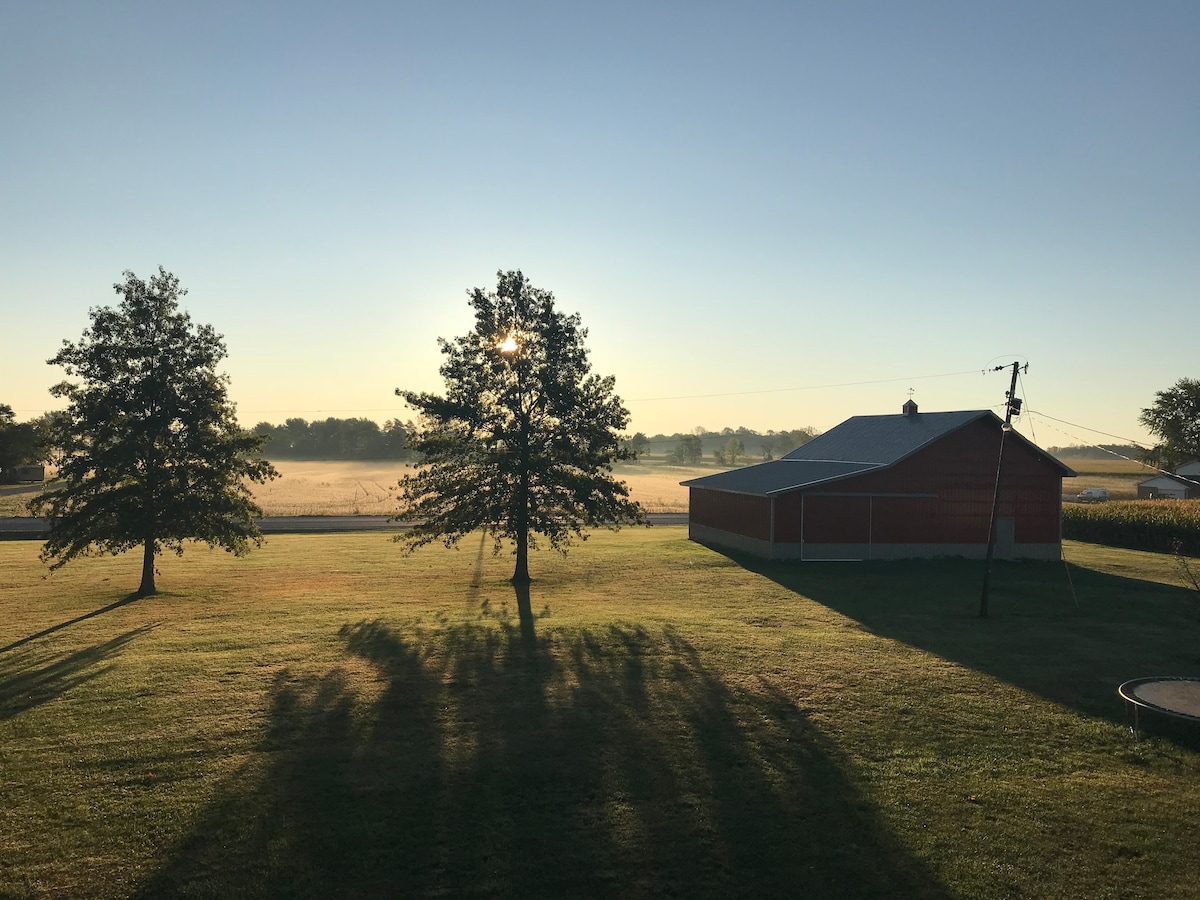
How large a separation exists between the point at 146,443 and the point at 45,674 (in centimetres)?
1144

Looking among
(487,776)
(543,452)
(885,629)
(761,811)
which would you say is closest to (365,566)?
(543,452)

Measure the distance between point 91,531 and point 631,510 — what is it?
60.1 ft

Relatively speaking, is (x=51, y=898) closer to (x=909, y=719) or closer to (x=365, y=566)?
(x=909, y=719)

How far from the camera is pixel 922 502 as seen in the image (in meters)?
38.3

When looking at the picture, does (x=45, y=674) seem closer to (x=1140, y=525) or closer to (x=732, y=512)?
(x=732, y=512)

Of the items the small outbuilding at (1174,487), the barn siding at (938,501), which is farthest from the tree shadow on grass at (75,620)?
the small outbuilding at (1174,487)

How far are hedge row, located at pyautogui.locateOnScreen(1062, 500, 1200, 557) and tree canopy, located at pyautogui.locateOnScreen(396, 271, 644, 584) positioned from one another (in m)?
31.3

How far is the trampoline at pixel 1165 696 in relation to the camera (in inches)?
540

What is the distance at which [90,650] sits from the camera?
64.1 feet

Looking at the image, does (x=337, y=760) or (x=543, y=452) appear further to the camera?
(x=543, y=452)

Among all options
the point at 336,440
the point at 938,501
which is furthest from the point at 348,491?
the point at 336,440

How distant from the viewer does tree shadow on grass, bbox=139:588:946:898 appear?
9070 mm

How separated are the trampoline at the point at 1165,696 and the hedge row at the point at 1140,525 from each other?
99.6ft

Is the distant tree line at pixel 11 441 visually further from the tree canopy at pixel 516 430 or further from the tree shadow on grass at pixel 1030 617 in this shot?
the tree shadow on grass at pixel 1030 617
